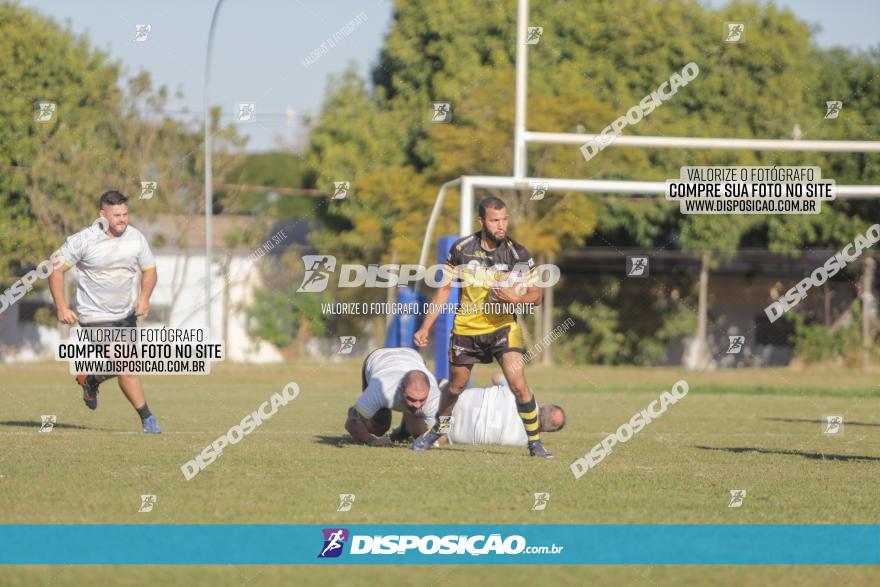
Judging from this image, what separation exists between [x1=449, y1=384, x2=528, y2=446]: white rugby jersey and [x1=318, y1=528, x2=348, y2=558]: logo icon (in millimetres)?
5220

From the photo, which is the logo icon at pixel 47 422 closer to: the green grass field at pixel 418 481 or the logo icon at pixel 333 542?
the green grass field at pixel 418 481

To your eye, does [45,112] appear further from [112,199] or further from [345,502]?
[345,502]

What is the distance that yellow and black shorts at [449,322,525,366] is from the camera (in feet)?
36.5

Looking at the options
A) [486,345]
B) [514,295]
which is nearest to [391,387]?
[486,345]

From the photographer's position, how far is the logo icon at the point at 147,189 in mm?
30552

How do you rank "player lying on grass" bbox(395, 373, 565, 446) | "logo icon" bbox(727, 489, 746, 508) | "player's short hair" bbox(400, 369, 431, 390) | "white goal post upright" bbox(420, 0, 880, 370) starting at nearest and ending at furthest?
"logo icon" bbox(727, 489, 746, 508) → "player's short hair" bbox(400, 369, 431, 390) → "player lying on grass" bbox(395, 373, 565, 446) → "white goal post upright" bbox(420, 0, 880, 370)

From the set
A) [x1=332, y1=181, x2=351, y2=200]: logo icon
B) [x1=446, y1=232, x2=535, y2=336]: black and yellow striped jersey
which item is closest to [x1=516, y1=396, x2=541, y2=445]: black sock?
[x1=446, y1=232, x2=535, y2=336]: black and yellow striped jersey

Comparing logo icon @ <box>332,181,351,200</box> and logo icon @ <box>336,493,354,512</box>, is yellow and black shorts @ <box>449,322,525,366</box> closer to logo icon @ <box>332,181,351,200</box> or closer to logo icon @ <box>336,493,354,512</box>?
logo icon @ <box>336,493,354,512</box>

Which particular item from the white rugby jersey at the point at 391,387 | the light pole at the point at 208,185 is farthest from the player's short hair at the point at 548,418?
the light pole at the point at 208,185

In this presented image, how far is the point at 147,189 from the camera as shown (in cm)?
3044

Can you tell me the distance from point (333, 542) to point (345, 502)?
4.51 ft

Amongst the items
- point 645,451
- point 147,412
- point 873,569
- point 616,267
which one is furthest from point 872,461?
point 616,267

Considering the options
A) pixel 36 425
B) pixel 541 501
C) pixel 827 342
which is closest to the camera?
pixel 541 501

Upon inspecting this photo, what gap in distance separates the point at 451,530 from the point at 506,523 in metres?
0.47
